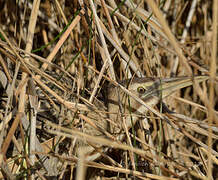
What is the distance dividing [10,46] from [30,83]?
0.18 meters

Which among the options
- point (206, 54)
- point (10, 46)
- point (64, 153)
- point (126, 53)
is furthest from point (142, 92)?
point (206, 54)

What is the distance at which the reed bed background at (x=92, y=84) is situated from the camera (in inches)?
56.4

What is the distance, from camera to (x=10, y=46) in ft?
4.83

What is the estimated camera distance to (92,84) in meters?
1.92

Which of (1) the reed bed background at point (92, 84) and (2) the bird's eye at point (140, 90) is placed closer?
(1) the reed bed background at point (92, 84)

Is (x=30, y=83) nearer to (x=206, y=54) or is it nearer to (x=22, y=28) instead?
(x=22, y=28)

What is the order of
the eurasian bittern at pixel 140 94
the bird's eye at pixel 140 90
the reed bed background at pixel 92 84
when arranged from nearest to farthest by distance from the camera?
the reed bed background at pixel 92 84, the eurasian bittern at pixel 140 94, the bird's eye at pixel 140 90

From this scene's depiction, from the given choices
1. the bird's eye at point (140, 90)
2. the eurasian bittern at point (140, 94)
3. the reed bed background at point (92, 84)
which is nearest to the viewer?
the reed bed background at point (92, 84)

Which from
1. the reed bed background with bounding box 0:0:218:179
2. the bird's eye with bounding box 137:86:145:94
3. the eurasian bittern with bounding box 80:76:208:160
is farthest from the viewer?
the bird's eye with bounding box 137:86:145:94

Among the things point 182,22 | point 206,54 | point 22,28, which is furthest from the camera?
point 182,22

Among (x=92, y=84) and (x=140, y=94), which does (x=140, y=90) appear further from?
(x=92, y=84)

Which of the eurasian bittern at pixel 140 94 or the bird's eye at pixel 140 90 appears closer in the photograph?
the eurasian bittern at pixel 140 94

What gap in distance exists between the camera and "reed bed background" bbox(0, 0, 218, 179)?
4.70ft

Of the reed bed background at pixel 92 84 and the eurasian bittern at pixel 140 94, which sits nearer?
the reed bed background at pixel 92 84
